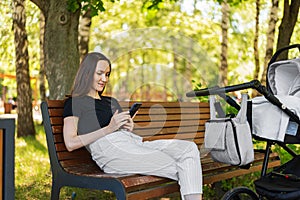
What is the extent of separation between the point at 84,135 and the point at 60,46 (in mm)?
2401

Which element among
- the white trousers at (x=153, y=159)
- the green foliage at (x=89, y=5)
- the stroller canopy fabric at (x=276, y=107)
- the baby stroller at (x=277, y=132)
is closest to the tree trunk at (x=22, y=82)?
the green foliage at (x=89, y=5)

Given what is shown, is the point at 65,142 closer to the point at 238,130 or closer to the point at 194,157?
the point at 194,157

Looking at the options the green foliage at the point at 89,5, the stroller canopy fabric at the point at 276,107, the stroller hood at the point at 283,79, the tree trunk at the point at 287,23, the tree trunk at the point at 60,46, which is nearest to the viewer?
the stroller canopy fabric at the point at 276,107

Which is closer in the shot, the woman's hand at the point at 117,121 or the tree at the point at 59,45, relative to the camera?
the woman's hand at the point at 117,121

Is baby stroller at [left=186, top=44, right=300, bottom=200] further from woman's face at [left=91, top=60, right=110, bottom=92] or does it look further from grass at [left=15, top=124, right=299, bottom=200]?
grass at [left=15, top=124, right=299, bottom=200]

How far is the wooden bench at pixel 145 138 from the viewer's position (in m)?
3.70

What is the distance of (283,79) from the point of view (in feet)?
15.4

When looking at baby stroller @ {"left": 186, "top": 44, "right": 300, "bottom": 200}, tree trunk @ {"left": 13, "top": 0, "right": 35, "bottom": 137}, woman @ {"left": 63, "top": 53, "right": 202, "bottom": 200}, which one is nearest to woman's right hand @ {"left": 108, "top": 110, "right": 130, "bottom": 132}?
woman @ {"left": 63, "top": 53, "right": 202, "bottom": 200}

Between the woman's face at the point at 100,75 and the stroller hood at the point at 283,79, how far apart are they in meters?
1.42

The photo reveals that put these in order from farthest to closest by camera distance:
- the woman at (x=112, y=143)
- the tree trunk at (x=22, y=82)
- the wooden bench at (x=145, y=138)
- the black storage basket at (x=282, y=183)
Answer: the tree trunk at (x=22, y=82)
the black storage basket at (x=282, y=183)
the woman at (x=112, y=143)
the wooden bench at (x=145, y=138)

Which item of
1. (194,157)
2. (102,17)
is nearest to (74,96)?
(194,157)

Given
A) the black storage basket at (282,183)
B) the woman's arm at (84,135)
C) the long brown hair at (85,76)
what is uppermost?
the long brown hair at (85,76)

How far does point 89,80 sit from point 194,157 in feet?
3.17

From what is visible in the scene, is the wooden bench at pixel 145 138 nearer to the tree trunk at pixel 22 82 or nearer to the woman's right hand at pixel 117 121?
the woman's right hand at pixel 117 121
